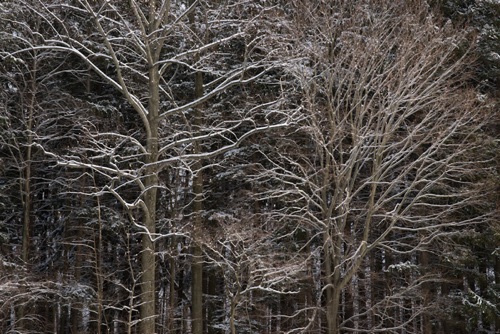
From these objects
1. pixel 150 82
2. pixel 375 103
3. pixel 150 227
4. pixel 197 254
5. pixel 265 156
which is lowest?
pixel 197 254

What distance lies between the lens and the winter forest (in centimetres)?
1240

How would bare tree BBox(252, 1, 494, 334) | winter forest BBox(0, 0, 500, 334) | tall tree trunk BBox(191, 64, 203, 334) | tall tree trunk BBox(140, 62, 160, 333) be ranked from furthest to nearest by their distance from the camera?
tall tree trunk BBox(191, 64, 203, 334)
bare tree BBox(252, 1, 494, 334)
winter forest BBox(0, 0, 500, 334)
tall tree trunk BBox(140, 62, 160, 333)

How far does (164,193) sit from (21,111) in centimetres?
507

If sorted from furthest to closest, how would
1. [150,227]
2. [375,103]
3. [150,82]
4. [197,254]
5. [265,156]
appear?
[197,254] → [265,156] → [375,103] → [150,82] → [150,227]

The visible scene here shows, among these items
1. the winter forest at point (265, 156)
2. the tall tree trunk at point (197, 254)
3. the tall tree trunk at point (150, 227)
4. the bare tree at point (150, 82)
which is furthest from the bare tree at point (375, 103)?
the tall tree trunk at point (150, 227)

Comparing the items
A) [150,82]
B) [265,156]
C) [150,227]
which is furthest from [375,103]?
[150,227]

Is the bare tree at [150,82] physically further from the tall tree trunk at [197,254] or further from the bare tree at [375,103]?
the bare tree at [375,103]

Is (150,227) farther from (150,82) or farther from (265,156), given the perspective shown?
(265,156)

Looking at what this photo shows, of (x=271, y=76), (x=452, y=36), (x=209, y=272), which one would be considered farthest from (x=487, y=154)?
(x=209, y=272)

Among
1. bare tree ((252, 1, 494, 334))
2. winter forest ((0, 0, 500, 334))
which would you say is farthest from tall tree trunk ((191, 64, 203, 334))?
bare tree ((252, 1, 494, 334))

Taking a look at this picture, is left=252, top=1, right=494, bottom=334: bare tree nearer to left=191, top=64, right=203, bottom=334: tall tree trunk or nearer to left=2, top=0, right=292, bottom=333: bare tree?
left=2, top=0, right=292, bottom=333: bare tree

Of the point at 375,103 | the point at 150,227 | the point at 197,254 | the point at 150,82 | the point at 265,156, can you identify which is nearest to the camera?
the point at 150,227

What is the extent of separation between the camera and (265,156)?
15133 millimetres

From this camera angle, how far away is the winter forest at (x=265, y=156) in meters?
12.4
